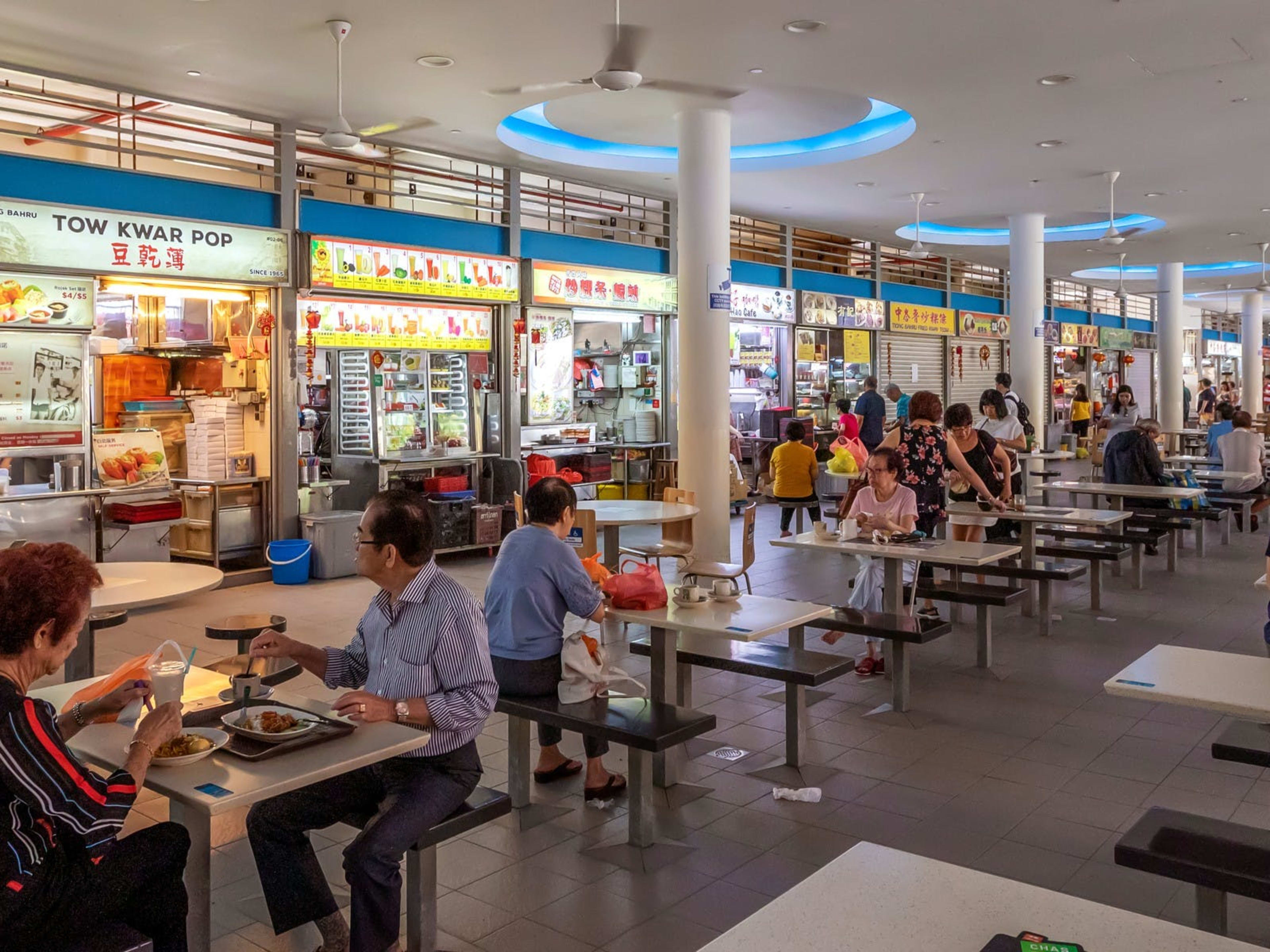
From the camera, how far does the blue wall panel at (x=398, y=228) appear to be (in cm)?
884

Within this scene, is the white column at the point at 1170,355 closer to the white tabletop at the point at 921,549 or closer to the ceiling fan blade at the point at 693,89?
the ceiling fan blade at the point at 693,89

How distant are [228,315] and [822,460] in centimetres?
817

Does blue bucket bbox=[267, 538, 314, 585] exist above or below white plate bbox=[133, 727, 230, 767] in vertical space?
below

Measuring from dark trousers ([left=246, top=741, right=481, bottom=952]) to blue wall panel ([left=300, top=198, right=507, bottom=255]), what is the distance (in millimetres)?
6687

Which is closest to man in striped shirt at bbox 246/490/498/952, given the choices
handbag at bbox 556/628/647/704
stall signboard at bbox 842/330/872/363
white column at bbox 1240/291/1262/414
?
handbag at bbox 556/628/647/704

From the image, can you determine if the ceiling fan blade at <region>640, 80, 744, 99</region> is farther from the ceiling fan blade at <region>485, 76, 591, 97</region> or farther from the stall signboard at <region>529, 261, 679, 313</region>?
the stall signboard at <region>529, 261, 679, 313</region>

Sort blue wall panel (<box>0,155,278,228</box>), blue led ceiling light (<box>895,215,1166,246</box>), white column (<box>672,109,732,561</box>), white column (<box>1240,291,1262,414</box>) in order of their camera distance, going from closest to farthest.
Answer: blue wall panel (<box>0,155,278,228</box>) < white column (<box>672,109,732,561</box>) < blue led ceiling light (<box>895,215,1166,246</box>) < white column (<box>1240,291,1262,414</box>)

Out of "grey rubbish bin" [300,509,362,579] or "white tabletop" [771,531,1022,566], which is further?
"grey rubbish bin" [300,509,362,579]

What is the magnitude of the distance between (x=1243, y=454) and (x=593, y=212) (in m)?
7.00

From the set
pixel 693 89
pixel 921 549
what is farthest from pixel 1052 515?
pixel 693 89

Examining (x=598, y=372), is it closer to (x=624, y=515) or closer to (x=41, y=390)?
(x=624, y=515)

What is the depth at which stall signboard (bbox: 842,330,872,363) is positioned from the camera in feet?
51.4

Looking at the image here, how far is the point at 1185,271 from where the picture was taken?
2117 centimetres

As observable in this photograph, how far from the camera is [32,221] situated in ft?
23.3
